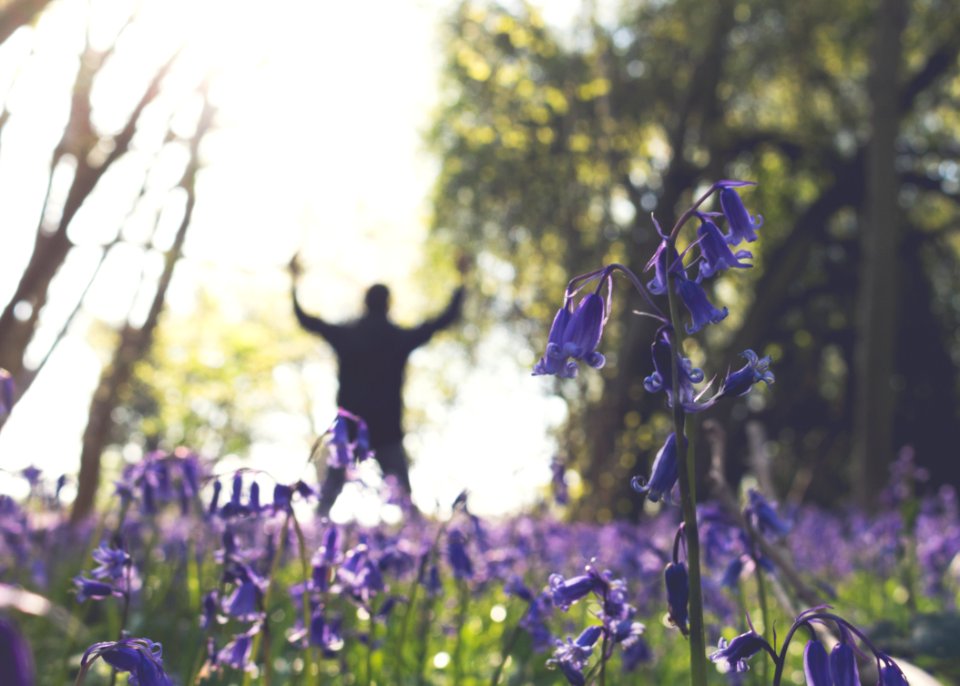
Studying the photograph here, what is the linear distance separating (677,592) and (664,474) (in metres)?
0.17

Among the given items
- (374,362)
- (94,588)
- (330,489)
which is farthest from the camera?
(374,362)

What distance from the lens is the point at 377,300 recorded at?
7.11m

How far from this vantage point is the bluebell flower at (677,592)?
1.37 metres

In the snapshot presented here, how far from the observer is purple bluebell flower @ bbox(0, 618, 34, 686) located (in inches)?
27.2

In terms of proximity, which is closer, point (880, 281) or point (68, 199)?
point (68, 199)

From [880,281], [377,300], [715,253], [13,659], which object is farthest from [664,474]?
[880,281]

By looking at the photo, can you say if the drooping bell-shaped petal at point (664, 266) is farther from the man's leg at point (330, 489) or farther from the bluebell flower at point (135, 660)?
the man's leg at point (330, 489)

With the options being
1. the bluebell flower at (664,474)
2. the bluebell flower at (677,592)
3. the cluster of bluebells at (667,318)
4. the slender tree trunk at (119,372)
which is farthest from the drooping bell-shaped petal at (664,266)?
the slender tree trunk at (119,372)

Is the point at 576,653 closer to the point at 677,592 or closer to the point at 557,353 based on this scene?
the point at 677,592

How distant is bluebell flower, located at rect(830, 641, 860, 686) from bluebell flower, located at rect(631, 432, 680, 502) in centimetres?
31

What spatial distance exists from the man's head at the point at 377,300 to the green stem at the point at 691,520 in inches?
231

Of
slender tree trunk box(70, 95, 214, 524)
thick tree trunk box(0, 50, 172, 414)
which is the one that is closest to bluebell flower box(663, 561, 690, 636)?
thick tree trunk box(0, 50, 172, 414)

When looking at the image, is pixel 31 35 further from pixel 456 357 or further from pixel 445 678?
pixel 456 357

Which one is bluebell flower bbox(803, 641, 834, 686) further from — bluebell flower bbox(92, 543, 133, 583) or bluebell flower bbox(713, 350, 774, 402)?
bluebell flower bbox(92, 543, 133, 583)
